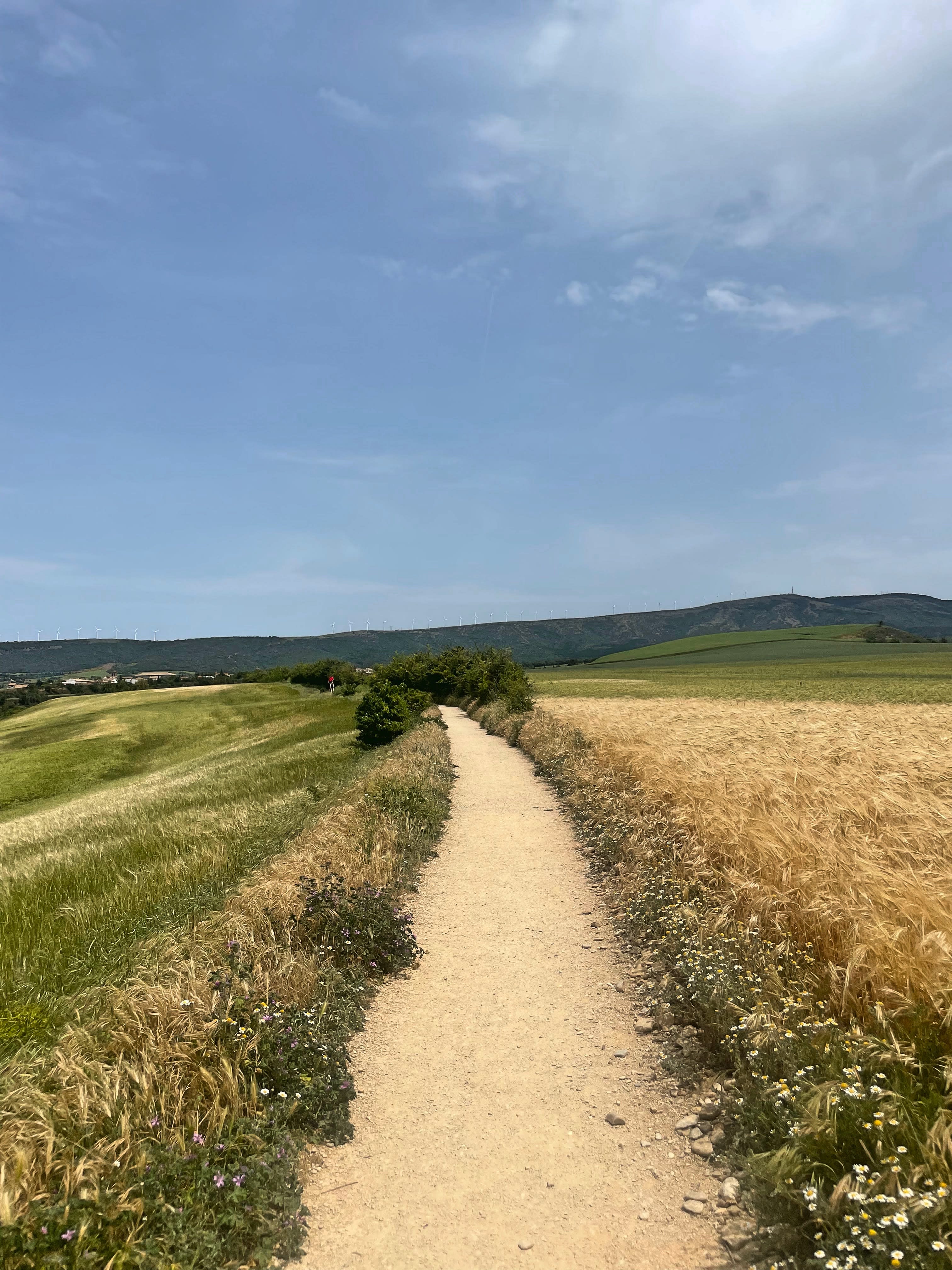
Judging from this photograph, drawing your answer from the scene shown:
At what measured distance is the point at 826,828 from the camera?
7484mm

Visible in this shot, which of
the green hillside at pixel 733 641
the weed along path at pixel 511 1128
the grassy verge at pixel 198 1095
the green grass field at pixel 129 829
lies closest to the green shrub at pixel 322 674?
the green grass field at pixel 129 829

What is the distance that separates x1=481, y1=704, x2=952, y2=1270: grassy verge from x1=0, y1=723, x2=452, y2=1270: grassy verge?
259cm

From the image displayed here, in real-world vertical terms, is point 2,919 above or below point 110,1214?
below

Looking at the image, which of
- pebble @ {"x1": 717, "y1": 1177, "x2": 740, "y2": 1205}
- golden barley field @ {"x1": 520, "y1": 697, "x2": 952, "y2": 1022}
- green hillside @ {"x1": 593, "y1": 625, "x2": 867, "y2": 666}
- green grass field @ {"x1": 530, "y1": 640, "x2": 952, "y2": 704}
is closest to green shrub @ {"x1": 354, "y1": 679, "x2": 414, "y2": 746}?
golden barley field @ {"x1": 520, "y1": 697, "x2": 952, "y2": 1022}

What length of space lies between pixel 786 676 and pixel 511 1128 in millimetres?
74870

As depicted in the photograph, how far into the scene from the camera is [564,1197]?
391 cm

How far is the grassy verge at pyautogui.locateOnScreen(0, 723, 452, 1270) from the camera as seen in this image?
10.7 ft

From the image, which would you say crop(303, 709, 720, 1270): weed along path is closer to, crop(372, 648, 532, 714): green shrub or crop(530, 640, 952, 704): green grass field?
crop(372, 648, 532, 714): green shrub

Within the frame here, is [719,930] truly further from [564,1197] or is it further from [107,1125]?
[107,1125]

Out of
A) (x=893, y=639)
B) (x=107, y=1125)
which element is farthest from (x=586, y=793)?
(x=893, y=639)

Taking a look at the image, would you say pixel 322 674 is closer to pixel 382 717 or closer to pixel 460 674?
pixel 460 674

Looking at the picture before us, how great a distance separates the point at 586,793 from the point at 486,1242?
35.1 feet

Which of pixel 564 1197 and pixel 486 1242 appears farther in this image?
pixel 564 1197

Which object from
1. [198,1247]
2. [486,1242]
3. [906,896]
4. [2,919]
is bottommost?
[2,919]
